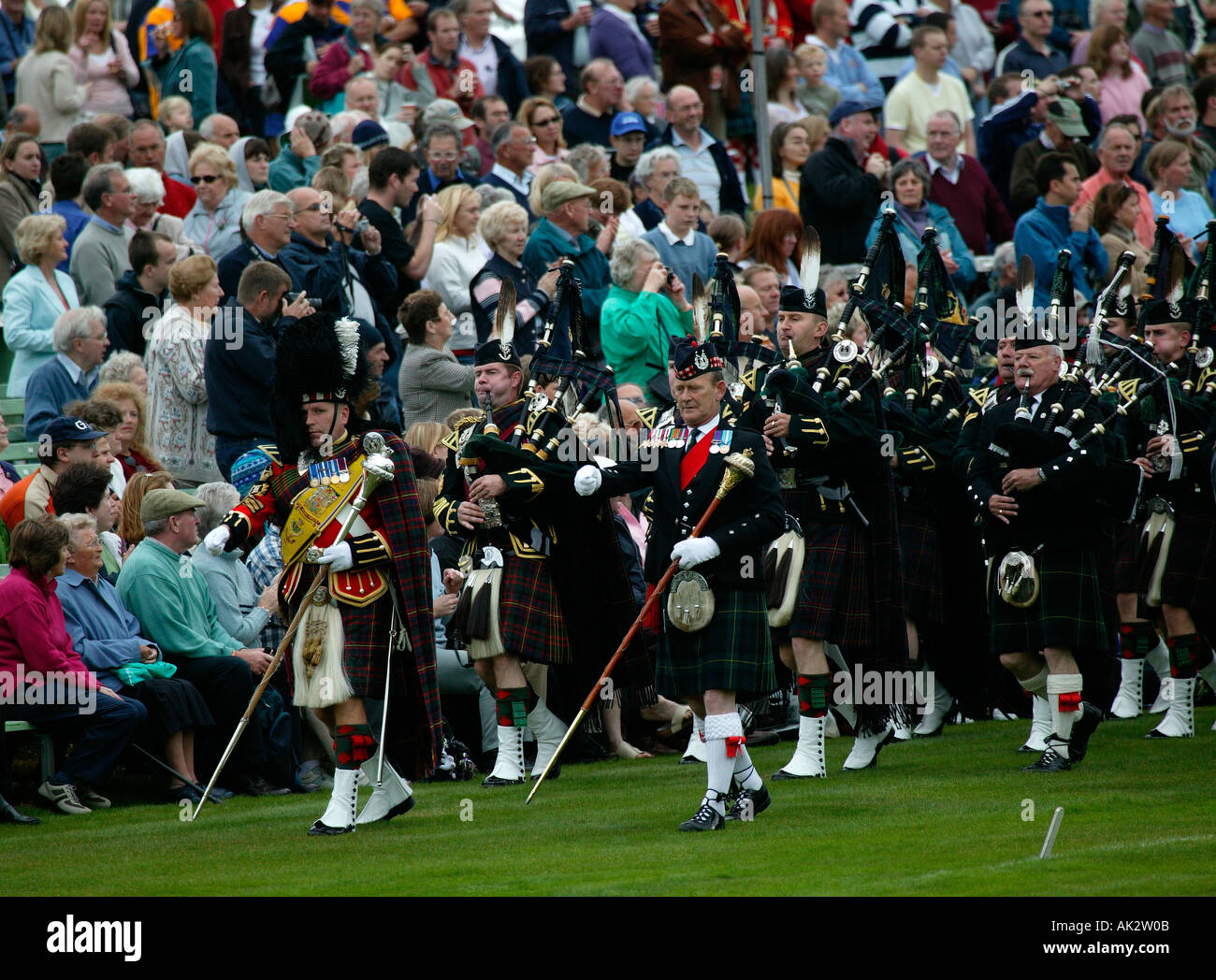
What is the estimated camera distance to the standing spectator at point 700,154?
14.3 metres

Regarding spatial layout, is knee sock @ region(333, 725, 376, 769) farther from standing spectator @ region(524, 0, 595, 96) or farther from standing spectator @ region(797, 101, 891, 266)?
standing spectator @ region(524, 0, 595, 96)

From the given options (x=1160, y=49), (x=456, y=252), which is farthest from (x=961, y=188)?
(x=456, y=252)

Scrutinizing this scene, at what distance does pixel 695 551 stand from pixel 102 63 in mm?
8968

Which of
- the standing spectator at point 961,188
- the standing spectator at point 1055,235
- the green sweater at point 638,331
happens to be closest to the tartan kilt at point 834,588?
the green sweater at point 638,331

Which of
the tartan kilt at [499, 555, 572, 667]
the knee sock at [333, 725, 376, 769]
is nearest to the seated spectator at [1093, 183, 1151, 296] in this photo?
the tartan kilt at [499, 555, 572, 667]

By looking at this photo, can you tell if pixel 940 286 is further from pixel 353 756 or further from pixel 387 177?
pixel 353 756

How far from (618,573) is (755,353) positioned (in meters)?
1.32

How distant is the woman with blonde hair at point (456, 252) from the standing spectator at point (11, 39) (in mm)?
4453

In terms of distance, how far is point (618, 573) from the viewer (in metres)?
9.32

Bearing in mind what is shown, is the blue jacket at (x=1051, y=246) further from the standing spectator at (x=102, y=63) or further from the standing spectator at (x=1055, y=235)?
the standing spectator at (x=102, y=63)

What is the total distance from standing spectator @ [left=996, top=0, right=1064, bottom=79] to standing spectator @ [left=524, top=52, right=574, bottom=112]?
4.48 metres

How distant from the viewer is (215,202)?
488 inches

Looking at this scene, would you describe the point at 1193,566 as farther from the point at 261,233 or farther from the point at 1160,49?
the point at 1160,49

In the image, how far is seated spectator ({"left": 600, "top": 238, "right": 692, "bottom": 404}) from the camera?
11539mm
